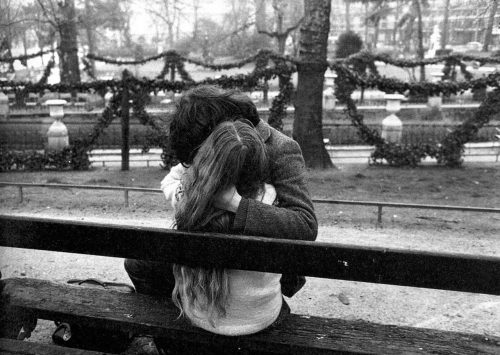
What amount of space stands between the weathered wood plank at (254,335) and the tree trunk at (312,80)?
8847 millimetres

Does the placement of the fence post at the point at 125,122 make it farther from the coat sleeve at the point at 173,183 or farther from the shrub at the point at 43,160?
the coat sleeve at the point at 173,183

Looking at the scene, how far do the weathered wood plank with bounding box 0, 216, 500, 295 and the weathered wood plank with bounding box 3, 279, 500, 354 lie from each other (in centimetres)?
41

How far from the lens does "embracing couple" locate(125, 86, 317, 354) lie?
6.04ft

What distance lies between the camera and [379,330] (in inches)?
95.9

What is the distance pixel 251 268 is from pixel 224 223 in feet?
0.60

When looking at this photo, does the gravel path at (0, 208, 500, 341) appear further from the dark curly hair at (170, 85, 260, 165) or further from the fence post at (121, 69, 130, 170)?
the fence post at (121, 69, 130, 170)

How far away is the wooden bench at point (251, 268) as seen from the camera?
1812 millimetres

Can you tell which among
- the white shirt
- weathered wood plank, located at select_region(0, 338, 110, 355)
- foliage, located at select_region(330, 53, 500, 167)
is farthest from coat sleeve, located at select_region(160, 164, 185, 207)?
foliage, located at select_region(330, 53, 500, 167)

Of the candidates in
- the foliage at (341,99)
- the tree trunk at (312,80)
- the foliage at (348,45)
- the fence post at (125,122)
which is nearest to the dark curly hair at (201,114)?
the tree trunk at (312,80)

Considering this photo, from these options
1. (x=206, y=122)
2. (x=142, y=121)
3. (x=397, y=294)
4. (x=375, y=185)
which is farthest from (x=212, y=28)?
(x=206, y=122)

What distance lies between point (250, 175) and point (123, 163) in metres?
10.3

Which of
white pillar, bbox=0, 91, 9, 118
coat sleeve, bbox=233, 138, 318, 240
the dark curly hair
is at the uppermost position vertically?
the dark curly hair

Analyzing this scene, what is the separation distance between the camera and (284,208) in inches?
80.8

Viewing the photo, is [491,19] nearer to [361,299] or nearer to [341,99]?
[341,99]
